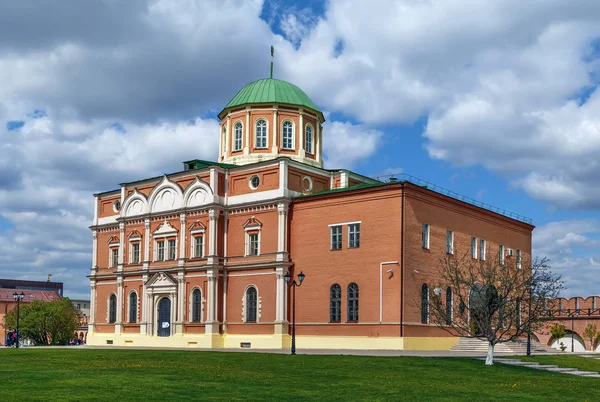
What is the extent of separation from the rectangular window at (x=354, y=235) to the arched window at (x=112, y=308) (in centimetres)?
2202

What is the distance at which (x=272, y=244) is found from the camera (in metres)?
47.4

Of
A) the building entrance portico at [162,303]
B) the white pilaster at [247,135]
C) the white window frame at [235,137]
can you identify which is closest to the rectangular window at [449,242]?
the white pilaster at [247,135]

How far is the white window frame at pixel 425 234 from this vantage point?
4422 cm

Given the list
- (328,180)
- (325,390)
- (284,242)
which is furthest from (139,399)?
(328,180)

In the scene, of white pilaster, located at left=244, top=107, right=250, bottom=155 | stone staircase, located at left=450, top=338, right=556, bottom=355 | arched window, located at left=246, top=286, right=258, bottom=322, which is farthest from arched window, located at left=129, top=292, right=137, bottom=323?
stone staircase, located at left=450, top=338, right=556, bottom=355

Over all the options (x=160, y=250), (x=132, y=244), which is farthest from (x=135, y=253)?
(x=160, y=250)

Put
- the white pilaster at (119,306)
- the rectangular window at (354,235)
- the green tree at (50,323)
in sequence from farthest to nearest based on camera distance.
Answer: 1. the green tree at (50,323)
2. the white pilaster at (119,306)
3. the rectangular window at (354,235)

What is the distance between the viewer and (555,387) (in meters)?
23.4

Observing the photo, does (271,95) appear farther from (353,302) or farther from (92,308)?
(92,308)

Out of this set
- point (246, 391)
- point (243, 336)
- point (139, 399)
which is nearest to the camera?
point (139, 399)

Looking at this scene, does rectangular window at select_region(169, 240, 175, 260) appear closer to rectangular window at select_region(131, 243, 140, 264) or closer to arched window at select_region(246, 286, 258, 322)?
rectangular window at select_region(131, 243, 140, 264)

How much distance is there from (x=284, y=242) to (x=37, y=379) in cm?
2676

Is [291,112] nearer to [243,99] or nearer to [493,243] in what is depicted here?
[243,99]

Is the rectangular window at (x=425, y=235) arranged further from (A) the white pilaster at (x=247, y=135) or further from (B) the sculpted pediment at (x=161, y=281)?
(B) the sculpted pediment at (x=161, y=281)
